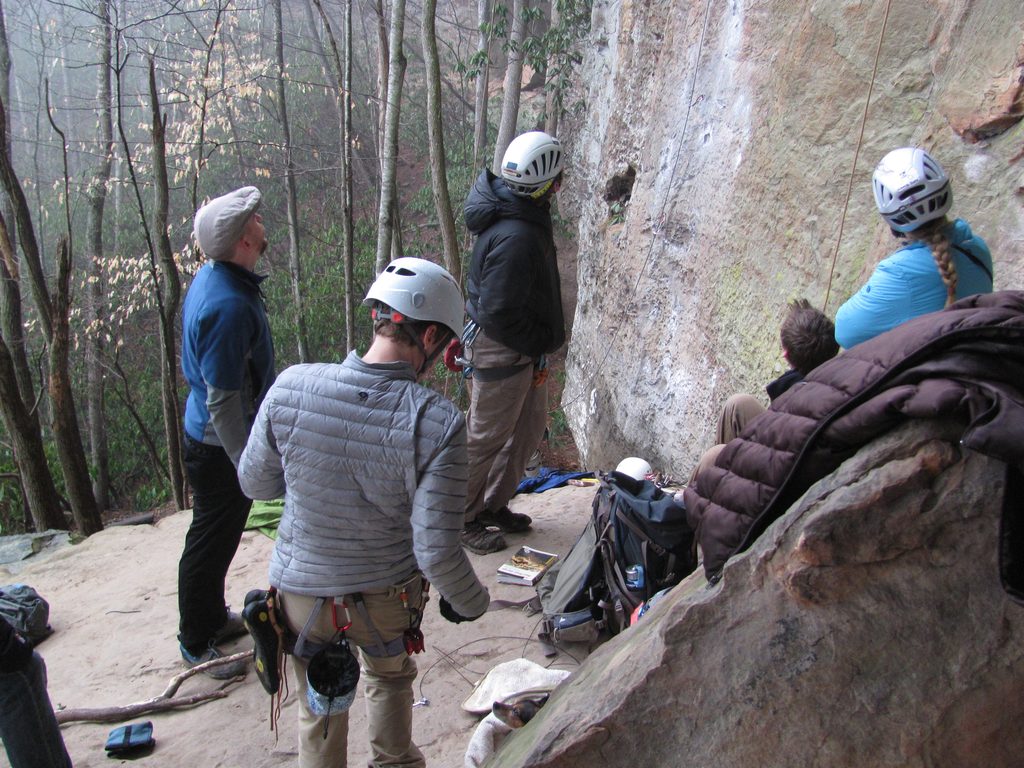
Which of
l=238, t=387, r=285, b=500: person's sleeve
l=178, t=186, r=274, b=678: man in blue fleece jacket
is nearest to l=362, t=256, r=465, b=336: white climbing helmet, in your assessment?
l=238, t=387, r=285, b=500: person's sleeve

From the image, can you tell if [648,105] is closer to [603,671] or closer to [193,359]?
[193,359]

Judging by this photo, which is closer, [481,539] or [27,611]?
[27,611]

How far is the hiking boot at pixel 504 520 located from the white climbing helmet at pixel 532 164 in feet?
6.62

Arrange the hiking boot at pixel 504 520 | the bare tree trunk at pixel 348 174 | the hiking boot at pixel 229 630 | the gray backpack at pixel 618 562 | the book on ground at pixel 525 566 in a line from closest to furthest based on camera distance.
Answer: the gray backpack at pixel 618 562, the hiking boot at pixel 229 630, the book on ground at pixel 525 566, the hiking boot at pixel 504 520, the bare tree trunk at pixel 348 174

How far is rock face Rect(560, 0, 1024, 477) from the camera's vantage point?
3.75m

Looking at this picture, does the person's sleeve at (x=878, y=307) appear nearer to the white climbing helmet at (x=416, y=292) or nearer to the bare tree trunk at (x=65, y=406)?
the white climbing helmet at (x=416, y=292)

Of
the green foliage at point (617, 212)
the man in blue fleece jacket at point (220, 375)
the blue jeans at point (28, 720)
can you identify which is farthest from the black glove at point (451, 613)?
the green foliage at point (617, 212)

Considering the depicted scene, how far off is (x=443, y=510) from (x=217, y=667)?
2339mm

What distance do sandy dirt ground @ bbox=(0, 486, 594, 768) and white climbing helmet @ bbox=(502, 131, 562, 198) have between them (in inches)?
86.5

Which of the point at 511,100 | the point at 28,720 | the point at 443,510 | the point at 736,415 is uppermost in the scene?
the point at 511,100

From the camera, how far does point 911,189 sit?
8.79ft

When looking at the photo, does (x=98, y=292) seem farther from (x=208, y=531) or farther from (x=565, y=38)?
(x=208, y=531)

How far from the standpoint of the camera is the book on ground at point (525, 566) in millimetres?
4504

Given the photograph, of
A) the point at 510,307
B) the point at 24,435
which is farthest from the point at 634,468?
the point at 24,435
